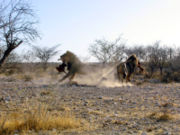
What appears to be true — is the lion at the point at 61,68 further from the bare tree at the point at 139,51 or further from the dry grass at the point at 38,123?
the bare tree at the point at 139,51

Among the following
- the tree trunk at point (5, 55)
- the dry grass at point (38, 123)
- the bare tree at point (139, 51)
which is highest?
the bare tree at point (139, 51)

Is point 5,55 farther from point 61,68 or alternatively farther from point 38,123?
point 61,68

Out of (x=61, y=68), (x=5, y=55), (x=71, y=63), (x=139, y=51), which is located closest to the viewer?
(x=5, y=55)

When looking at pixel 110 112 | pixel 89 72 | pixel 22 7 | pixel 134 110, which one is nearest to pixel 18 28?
pixel 22 7

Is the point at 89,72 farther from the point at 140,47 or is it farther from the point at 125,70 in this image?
the point at 140,47

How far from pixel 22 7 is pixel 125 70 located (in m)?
12.9

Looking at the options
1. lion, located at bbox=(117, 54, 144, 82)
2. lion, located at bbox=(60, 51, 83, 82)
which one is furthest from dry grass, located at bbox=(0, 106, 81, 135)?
lion, located at bbox=(117, 54, 144, 82)

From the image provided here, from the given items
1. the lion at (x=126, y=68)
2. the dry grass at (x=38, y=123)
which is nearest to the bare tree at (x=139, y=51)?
the lion at (x=126, y=68)

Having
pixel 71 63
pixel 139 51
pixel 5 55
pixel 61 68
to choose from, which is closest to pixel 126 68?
pixel 71 63

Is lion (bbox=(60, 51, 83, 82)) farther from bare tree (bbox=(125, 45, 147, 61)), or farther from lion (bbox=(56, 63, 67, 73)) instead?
bare tree (bbox=(125, 45, 147, 61))

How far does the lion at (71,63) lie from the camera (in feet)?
64.3

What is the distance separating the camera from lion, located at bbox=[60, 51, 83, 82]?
19594 mm

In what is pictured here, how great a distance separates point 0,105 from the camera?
10094mm

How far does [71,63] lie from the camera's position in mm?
19812
